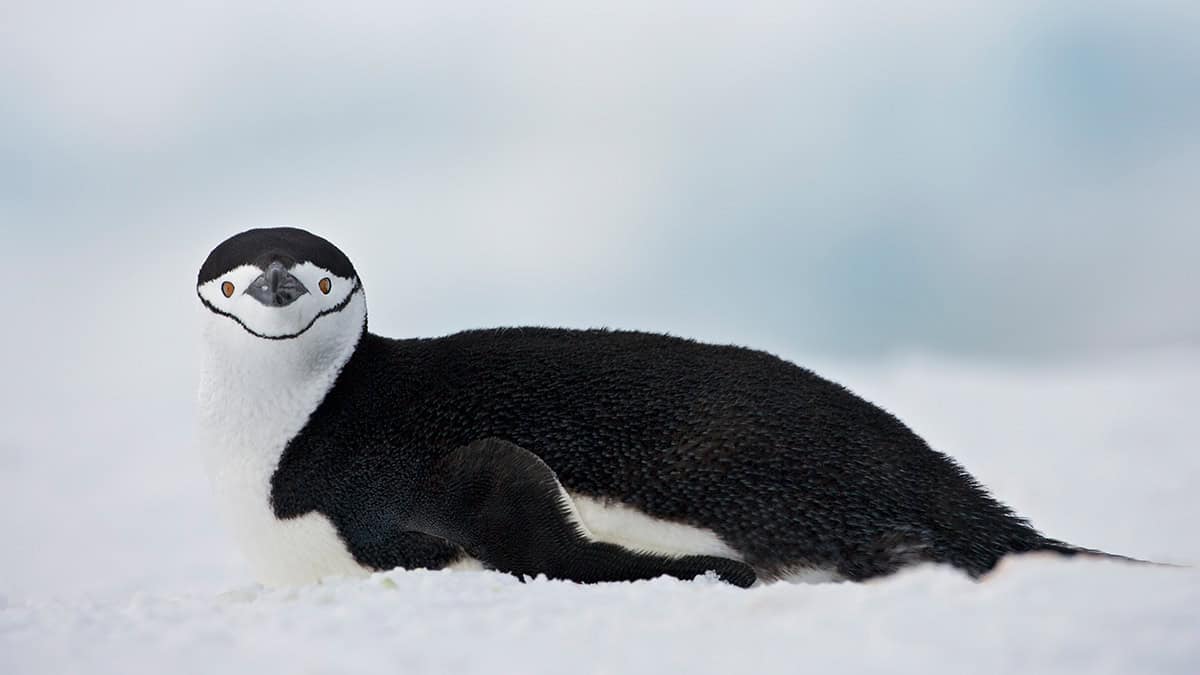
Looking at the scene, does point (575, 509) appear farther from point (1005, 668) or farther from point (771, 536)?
point (1005, 668)

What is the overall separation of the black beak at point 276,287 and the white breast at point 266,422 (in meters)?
0.14

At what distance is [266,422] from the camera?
3.64 m

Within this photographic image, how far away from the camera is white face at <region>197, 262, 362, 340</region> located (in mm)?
3529

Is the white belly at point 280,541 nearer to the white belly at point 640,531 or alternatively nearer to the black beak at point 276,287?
the black beak at point 276,287

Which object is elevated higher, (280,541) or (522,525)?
(522,525)

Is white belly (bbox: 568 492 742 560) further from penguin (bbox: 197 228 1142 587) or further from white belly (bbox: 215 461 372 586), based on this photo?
white belly (bbox: 215 461 372 586)

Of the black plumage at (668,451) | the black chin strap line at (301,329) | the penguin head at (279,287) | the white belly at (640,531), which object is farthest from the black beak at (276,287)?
the white belly at (640,531)

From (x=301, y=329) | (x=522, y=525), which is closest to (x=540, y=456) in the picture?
(x=522, y=525)

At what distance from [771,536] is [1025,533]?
678 millimetres

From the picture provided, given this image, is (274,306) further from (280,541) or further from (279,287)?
(280,541)

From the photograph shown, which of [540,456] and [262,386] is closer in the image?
[540,456]

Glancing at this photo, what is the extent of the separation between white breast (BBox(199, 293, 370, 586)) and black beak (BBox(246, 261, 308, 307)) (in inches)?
5.5

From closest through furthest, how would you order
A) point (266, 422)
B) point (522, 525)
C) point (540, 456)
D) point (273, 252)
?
1. point (522, 525)
2. point (540, 456)
3. point (273, 252)
4. point (266, 422)

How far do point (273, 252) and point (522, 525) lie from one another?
951 millimetres
